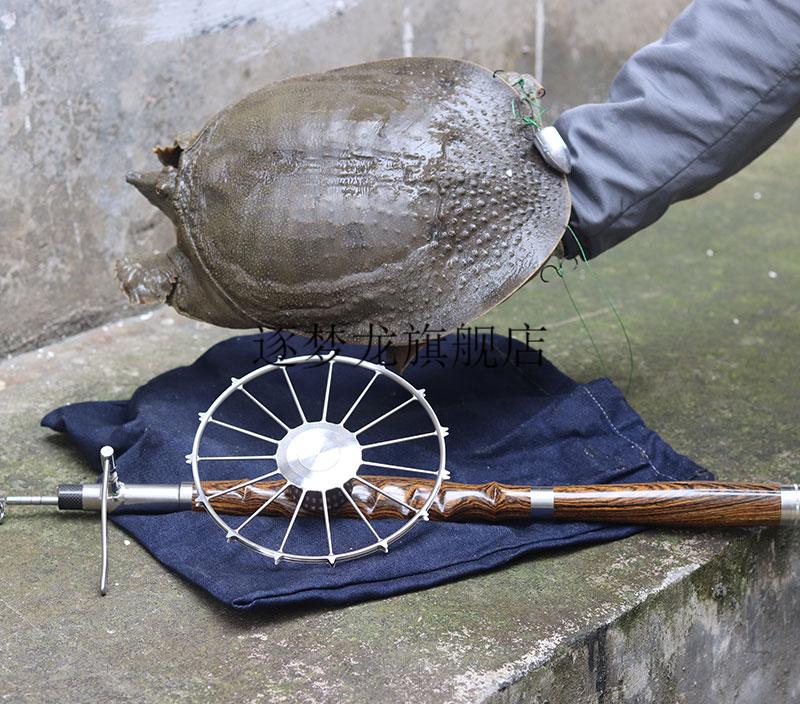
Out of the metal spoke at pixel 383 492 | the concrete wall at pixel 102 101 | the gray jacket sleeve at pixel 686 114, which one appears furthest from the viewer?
the concrete wall at pixel 102 101

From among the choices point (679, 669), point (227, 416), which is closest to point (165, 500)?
point (227, 416)

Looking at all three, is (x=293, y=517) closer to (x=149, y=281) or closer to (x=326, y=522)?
(x=326, y=522)

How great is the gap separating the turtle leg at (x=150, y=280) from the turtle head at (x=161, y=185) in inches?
3.4

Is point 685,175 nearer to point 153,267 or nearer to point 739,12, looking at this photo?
point 739,12

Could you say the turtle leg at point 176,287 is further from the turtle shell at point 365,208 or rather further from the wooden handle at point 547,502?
the wooden handle at point 547,502

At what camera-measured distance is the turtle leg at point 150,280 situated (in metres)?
1.85

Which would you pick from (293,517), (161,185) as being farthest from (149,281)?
(293,517)

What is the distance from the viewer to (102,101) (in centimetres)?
238

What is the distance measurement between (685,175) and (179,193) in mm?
804

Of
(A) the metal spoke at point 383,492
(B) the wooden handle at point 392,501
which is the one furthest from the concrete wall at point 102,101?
(A) the metal spoke at point 383,492

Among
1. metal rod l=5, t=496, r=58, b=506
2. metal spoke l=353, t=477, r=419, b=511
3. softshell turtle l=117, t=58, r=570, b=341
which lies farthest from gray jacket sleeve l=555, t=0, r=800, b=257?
metal rod l=5, t=496, r=58, b=506

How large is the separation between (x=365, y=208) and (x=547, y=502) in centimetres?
51

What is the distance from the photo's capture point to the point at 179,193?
5.92ft

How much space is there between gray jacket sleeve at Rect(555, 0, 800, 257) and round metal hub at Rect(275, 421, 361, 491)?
56 cm
